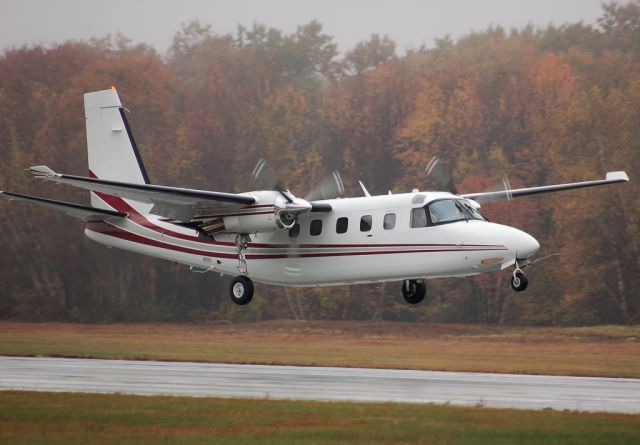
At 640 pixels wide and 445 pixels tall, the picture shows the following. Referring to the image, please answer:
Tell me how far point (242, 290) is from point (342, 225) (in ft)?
11.2

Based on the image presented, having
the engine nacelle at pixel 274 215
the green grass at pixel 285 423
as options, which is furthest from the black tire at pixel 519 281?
the engine nacelle at pixel 274 215

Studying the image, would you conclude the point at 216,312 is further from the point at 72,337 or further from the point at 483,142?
the point at 483,142

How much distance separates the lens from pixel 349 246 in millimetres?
26047

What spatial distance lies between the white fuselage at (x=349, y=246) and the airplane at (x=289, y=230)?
3cm

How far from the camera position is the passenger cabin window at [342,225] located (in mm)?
26219

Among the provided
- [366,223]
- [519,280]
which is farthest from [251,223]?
[519,280]

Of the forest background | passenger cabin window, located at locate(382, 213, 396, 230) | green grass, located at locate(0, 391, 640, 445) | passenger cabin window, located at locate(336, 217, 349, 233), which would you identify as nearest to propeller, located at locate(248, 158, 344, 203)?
passenger cabin window, located at locate(336, 217, 349, 233)

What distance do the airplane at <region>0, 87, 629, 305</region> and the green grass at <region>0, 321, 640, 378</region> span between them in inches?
165

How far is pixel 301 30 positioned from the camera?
278 feet

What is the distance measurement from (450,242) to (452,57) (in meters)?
47.8

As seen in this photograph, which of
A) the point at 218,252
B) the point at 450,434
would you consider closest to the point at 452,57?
the point at 218,252

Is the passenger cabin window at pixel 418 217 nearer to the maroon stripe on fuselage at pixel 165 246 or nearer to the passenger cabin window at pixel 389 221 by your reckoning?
the passenger cabin window at pixel 389 221

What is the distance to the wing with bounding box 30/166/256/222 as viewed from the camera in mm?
24469

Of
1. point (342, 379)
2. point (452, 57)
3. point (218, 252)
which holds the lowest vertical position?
point (342, 379)
